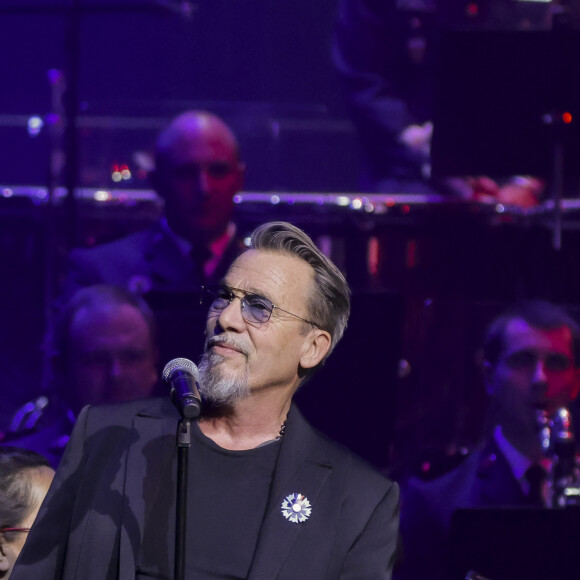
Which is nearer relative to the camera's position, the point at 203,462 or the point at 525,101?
the point at 203,462

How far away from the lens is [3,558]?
3131mm

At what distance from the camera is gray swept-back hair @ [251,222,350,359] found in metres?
3.20

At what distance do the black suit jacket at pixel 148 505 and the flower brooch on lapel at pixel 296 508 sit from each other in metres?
0.01

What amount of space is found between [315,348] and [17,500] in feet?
3.40

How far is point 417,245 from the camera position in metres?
5.79

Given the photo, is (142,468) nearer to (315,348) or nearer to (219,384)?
(219,384)

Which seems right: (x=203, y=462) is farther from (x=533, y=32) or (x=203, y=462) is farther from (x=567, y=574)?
(x=533, y=32)

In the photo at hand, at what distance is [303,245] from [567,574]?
235 cm

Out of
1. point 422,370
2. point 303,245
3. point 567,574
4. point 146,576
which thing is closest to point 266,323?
point 303,245

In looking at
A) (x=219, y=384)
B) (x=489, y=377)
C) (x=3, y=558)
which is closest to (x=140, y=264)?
(x=489, y=377)

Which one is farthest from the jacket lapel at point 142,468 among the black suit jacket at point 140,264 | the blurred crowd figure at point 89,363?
the black suit jacket at point 140,264

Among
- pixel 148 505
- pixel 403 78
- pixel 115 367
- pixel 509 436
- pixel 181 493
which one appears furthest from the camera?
pixel 403 78

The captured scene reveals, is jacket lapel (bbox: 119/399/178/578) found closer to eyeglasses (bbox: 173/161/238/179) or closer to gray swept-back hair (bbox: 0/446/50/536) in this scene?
gray swept-back hair (bbox: 0/446/50/536)

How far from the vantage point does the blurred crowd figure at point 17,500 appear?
10.3 feet
